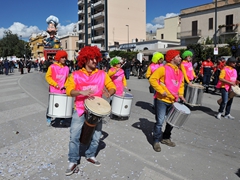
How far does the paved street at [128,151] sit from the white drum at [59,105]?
50cm

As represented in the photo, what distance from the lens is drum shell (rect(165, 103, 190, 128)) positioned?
4.35 metres

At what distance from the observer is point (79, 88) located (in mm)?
3646

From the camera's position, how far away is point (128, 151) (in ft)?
15.2

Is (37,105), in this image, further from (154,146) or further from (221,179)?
(221,179)

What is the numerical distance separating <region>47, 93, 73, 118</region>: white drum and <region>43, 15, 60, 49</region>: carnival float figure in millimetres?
18584

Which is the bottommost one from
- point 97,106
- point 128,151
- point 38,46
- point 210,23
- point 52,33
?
point 128,151

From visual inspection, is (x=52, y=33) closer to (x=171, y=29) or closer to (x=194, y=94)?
(x=194, y=94)

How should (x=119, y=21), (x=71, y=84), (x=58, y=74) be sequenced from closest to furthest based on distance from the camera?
(x=71, y=84)
(x=58, y=74)
(x=119, y=21)

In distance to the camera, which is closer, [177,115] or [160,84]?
[177,115]

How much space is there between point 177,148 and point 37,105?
219 inches

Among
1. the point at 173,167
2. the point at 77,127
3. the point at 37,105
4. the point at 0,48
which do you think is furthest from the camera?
the point at 0,48

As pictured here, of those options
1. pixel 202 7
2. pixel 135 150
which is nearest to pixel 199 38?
pixel 202 7

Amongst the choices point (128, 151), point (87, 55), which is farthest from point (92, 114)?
point (128, 151)

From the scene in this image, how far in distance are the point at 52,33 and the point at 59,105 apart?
19.4 m
